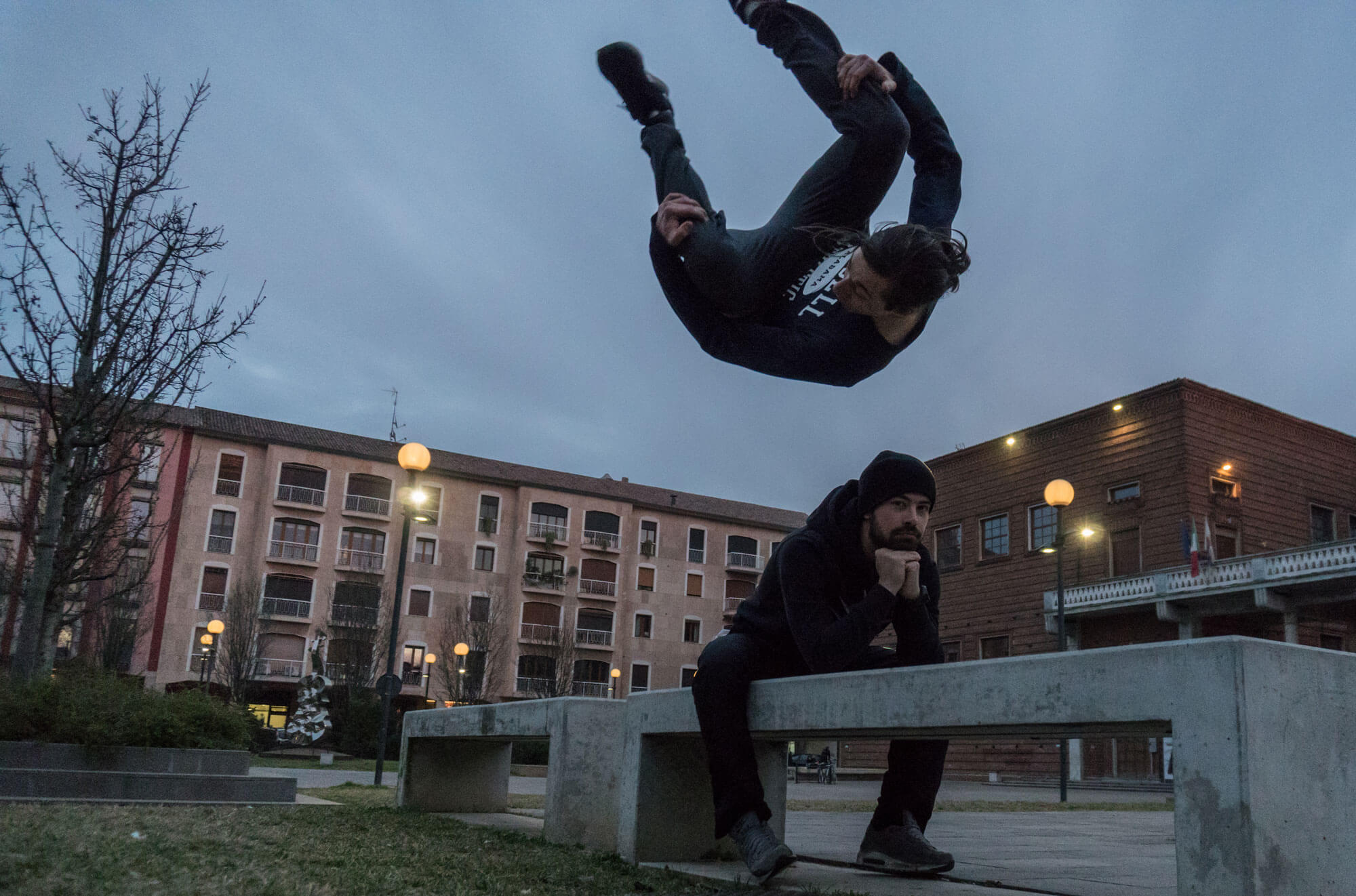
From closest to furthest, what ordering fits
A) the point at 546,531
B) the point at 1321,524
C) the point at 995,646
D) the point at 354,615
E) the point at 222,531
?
the point at 1321,524 → the point at 995,646 → the point at 354,615 → the point at 222,531 → the point at 546,531

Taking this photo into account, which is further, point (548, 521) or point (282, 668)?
point (548, 521)

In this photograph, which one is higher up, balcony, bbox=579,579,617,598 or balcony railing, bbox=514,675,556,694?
balcony, bbox=579,579,617,598

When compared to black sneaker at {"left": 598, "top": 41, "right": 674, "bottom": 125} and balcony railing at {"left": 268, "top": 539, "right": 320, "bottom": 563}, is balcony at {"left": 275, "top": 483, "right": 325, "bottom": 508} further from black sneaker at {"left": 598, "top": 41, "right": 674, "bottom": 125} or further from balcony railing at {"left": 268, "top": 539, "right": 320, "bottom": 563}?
black sneaker at {"left": 598, "top": 41, "right": 674, "bottom": 125}

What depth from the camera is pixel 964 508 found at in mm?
31656

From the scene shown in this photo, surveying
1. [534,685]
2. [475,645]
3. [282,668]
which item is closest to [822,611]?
[475,645]

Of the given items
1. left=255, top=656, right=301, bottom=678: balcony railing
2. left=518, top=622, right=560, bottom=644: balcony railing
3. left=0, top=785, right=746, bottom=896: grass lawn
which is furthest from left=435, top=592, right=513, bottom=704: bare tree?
left=0, top=785, right=746, bottom=896: grass lawn

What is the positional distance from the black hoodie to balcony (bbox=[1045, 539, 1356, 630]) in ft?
75.1

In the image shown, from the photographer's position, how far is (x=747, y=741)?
3.19 m

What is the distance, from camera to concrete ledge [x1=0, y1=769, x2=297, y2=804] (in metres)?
6.51

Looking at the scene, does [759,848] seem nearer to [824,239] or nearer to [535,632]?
[824,239]

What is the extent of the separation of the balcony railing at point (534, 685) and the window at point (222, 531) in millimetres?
15123

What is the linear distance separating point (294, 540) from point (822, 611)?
49.1m

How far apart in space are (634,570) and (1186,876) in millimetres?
54941

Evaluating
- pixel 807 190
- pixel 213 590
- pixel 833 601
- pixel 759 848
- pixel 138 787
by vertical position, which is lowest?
pixel 138 787
